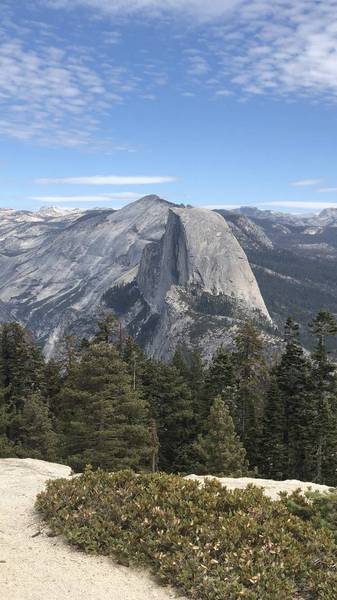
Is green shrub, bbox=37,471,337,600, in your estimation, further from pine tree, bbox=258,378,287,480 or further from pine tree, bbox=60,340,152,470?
pine tree, bbox=258,378,287,480

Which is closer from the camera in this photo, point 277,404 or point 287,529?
point 287,529

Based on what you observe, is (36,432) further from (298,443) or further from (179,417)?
(298,443)

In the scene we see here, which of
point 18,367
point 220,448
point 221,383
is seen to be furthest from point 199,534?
point 18,367

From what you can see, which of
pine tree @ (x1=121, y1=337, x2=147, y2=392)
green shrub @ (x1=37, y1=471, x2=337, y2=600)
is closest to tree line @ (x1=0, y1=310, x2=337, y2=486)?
pine tree @ (x1=121, y1=337, x2=147, y2=392)

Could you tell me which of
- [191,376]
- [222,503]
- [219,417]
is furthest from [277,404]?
[222,503]

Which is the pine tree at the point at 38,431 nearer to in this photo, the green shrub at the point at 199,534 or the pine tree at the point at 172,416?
the pine tree at the point at 172,416

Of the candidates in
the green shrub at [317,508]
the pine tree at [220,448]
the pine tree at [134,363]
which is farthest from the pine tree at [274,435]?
the green shrub at [317,508]

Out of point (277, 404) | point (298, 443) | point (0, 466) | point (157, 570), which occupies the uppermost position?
point (157, 570)
